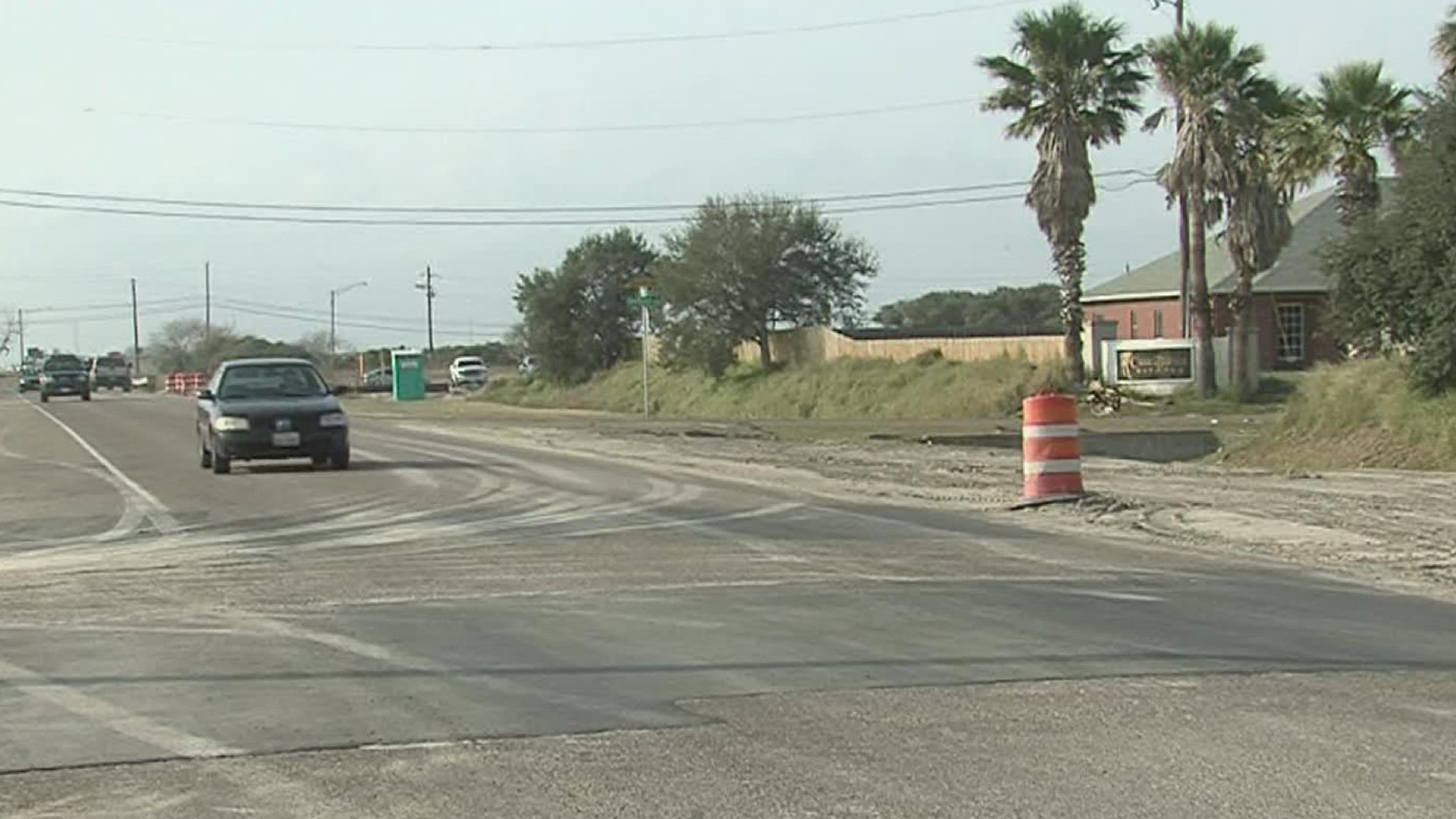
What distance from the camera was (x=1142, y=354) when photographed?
51.1 meters

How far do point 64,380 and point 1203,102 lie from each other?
4309cm

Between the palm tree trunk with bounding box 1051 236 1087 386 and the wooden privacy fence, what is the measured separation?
28.9 inches

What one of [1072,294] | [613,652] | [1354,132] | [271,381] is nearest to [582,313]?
[1072,294]

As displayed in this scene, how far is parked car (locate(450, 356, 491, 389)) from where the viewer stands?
3479 inches

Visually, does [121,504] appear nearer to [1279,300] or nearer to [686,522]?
[686,522]

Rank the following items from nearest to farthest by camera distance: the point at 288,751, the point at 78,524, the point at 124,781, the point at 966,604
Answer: the point at 124,781, the point at 288,751, the point at 966,604, the point at 78,524

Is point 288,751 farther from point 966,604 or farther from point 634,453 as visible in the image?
point 634,453

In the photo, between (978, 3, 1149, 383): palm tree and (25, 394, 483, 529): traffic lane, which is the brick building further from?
(25, 394, 483, 529): traffic lane

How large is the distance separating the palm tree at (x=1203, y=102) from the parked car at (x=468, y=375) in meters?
46.7

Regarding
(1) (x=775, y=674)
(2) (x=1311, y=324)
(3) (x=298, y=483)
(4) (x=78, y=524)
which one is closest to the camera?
(1) (x=775, y=674)

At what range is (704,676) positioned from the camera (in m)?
9.01

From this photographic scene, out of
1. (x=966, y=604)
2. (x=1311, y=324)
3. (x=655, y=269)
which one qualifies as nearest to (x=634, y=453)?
(x=966, y=604)

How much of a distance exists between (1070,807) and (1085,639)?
372cm

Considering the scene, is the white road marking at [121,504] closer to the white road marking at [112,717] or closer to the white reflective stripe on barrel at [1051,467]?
the white road marking at [112,717]
